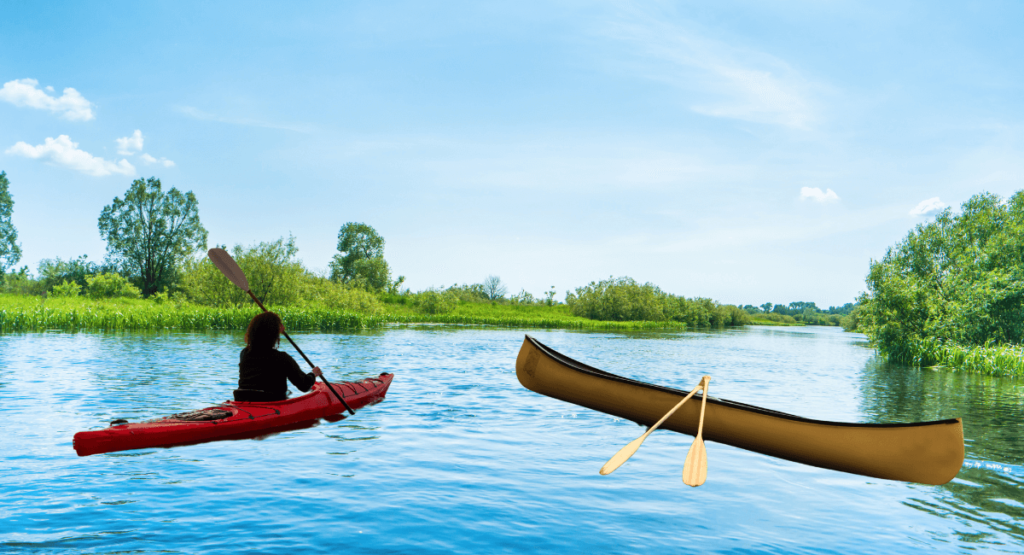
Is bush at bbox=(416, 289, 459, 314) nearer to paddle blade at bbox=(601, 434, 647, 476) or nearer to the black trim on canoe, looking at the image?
the black trim on canoe

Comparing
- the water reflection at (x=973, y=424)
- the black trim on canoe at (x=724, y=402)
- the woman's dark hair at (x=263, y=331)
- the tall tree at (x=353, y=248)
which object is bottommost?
the water reflection at (x=973, y=424)

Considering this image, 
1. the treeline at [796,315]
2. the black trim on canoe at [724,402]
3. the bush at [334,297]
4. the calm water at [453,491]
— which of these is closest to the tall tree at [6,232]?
the bush at [334,297]

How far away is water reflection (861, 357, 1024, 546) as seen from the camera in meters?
6.23

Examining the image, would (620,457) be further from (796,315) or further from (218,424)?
(796,315)

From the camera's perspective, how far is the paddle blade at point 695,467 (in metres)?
4.39

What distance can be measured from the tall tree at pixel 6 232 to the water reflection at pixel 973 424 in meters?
65.5

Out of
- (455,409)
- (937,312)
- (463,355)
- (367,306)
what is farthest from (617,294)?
(455,409)

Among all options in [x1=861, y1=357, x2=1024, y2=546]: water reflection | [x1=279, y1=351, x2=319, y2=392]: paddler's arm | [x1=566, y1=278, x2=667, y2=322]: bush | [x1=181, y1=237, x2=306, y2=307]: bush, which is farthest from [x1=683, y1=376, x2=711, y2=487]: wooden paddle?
[x1=566, y1=278, x2=667, y2=322]: bush

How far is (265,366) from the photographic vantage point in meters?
7.71

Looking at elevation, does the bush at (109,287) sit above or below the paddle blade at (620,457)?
above

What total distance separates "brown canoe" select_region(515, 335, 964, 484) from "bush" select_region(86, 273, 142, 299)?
55.6m

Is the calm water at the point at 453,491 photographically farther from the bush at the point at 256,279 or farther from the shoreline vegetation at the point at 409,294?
the bush at the point at 256,279

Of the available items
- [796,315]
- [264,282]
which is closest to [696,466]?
[264,282]

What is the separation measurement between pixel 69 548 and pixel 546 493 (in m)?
4.04
